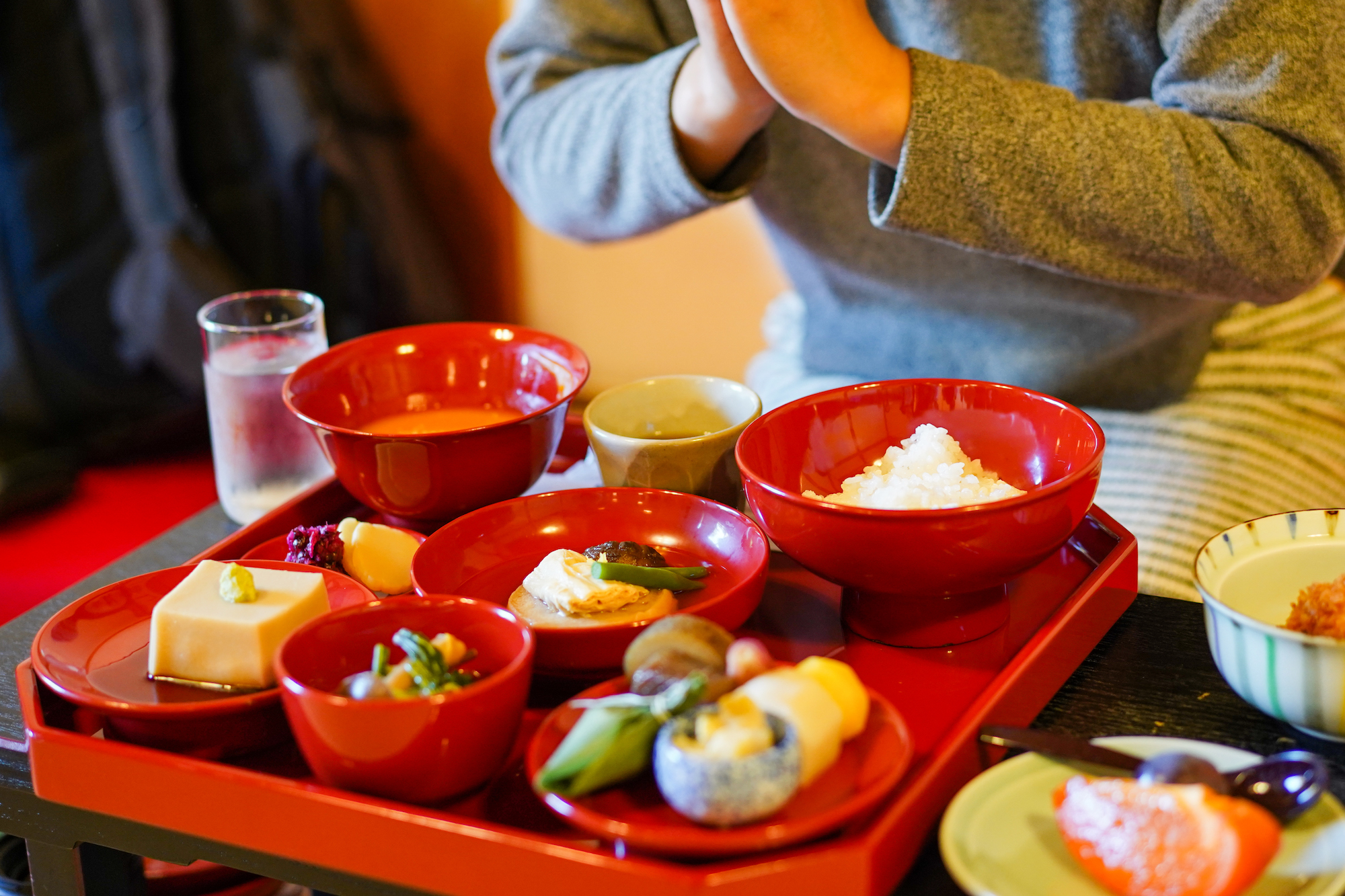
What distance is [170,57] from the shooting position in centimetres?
210

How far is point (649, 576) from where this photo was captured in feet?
2.23

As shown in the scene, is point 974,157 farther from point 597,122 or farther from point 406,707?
point 406,707

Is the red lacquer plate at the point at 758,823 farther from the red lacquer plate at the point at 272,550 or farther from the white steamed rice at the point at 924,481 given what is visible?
the red lacquer plate at the point at 272,550

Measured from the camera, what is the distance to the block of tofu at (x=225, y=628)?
610 mm

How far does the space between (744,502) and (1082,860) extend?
1.33 feet

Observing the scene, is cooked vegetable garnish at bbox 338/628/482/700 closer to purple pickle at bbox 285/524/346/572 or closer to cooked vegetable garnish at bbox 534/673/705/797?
cooked vegetable garnish at bbox 534/673/705/797

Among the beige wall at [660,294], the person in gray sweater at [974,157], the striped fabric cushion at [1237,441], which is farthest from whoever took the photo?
the beige wall at [660,294]

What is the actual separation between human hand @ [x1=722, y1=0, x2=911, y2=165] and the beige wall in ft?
4.34

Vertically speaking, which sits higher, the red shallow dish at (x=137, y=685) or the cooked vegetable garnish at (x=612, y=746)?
the cooked vegetable garnish at (x=612, y=746)

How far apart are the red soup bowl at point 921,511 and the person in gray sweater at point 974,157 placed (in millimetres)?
200

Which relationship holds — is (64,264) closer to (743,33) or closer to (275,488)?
(275,488)

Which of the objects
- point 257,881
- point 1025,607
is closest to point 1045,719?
point 1025,607

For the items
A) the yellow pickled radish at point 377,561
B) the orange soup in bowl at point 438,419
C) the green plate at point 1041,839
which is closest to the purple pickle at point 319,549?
the yellow pickled radish at point 377,561

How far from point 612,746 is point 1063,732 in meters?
0.27
